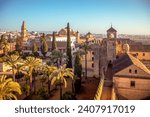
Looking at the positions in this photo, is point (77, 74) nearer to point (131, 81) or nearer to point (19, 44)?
point (131, 81)

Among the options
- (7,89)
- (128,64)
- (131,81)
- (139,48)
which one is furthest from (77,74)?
(7,89)

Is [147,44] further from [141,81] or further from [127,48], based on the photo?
[141,81]

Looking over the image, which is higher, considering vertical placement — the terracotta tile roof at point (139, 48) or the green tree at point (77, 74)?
the terracotta tile roof at point (139, 48)

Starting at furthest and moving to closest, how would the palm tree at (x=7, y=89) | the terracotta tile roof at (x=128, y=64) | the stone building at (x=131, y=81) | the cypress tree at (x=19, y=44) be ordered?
the cypress tree at (x=19, y=44) < the terracotta tile roof at (x=128, y=64) < the stone building at (x=131, y=81) < the palm tree at (x=7, y=89)

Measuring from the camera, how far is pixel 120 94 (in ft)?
47.8

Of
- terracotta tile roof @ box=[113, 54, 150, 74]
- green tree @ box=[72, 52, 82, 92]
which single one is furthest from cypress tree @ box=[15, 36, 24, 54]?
terracotta tile roof @ box=[113, 54, 150, 74]

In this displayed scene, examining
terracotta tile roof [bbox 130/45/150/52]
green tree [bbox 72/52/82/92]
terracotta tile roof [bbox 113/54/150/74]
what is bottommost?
green tree [bbox 72/52/82/92]

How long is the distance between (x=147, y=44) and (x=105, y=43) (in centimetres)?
459

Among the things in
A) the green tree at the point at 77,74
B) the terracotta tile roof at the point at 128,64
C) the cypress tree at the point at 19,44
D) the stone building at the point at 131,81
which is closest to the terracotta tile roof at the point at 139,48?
the terracotta tile roof at the point at 128,64

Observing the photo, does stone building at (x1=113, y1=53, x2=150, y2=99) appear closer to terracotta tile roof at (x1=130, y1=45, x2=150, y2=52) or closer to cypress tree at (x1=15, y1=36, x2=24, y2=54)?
terracotta tile roof at (x1=130, y1=45, x2=150, y2=52)

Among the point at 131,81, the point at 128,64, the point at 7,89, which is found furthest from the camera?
the point at 128,64

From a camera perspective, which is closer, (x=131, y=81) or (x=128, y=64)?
(x=131, y=81)

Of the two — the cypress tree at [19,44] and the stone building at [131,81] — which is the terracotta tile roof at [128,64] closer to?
the stone building at [131,81]

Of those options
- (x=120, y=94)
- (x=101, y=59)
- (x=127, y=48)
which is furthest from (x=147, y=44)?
(x=120, y=94)
